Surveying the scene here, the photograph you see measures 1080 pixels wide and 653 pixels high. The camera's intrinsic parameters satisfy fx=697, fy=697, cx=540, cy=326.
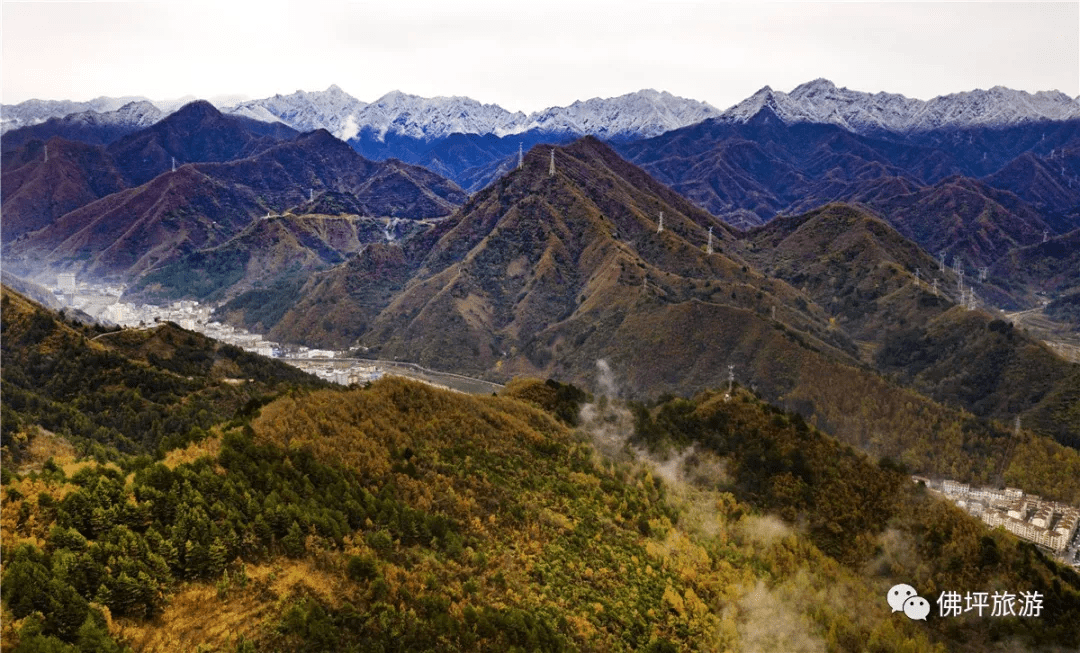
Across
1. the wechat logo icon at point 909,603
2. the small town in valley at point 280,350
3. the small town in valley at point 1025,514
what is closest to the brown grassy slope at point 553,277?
the small town in valley at point 280,350

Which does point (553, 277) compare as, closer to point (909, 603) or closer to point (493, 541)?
point (909, 603)

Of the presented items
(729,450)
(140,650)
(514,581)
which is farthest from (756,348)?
(140,650)

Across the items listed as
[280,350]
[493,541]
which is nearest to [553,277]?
[280,350]

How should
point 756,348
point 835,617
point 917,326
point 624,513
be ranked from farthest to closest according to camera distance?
point 917,326
point 756,348
point 624,513
point 835,617

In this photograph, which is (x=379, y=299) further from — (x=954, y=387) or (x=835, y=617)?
(x=835, y=617)

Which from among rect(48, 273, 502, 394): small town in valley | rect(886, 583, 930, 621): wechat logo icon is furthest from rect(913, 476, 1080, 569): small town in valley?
rect(48, 273, 502, 394): small town in valley

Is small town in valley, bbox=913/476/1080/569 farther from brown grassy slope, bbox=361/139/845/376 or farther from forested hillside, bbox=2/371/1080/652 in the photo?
brown grassy slope, bbox=361/139/845/376
